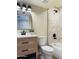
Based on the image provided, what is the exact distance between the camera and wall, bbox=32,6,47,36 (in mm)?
3783

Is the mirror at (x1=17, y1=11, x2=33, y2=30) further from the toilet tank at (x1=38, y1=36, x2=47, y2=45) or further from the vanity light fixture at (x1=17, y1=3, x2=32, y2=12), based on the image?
the toilet tank at (x1=38, y1=36, x2=47, y2=45)

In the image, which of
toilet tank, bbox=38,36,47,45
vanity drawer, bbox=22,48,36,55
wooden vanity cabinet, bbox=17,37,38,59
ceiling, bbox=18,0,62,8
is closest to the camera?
wooden vanity cabinet, bbox=17,37,38,59

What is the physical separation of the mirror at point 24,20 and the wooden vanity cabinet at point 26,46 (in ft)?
1.76

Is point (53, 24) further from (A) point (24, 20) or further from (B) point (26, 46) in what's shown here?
(B) point (26, 46)

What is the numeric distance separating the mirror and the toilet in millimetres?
583

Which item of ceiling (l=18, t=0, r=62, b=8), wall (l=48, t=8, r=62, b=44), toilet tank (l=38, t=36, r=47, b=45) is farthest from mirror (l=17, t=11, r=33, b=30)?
wall (l=48, t=8, r=62, b=44)

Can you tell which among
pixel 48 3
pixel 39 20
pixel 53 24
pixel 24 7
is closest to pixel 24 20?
pixel 24 7

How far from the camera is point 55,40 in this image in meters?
4.22

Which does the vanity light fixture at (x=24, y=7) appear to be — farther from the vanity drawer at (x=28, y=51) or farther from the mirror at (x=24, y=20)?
the vanity drawer at (x=28, y=51)
